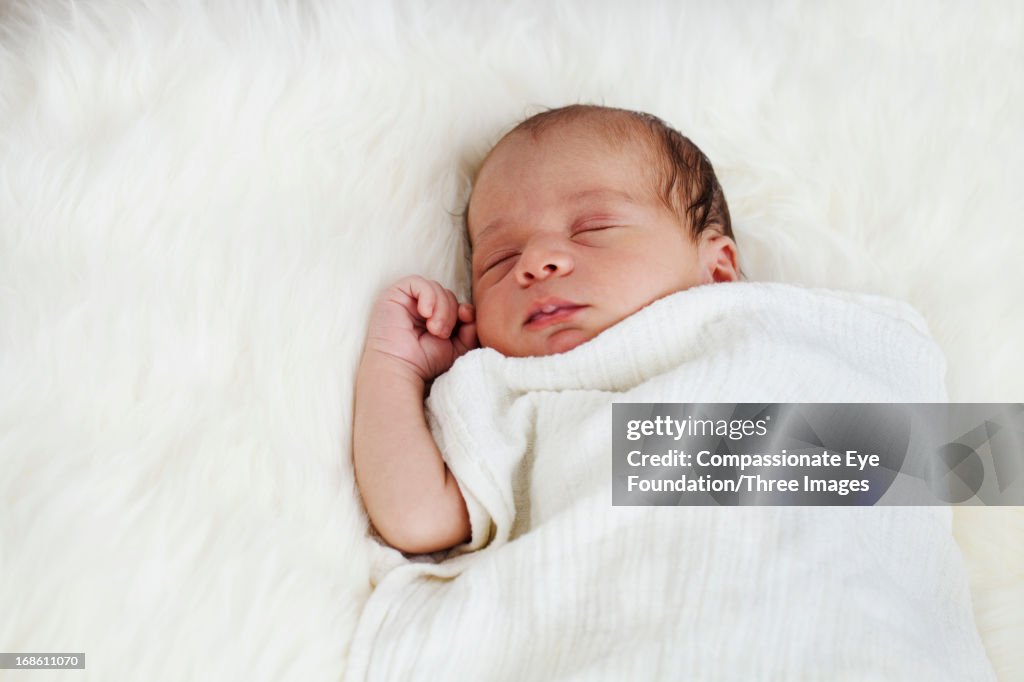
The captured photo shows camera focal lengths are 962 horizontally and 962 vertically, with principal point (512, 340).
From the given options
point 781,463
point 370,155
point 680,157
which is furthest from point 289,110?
point 781,463

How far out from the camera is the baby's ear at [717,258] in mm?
1246

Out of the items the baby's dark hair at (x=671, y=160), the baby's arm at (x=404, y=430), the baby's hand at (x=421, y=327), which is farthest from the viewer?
the baby's dark hair at (x=671, y=160)

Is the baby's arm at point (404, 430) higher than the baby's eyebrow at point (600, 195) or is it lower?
lower

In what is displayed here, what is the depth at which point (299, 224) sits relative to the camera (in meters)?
1.20

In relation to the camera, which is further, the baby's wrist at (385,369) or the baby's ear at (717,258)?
the baby's ear at (717,258)

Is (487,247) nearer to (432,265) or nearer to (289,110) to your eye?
(432,265)

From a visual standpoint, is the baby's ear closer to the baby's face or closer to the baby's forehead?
the baby's face

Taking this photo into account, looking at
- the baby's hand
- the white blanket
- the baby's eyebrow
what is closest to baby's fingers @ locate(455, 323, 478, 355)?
the baby's hand

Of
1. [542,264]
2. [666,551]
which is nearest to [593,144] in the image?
[542,264]

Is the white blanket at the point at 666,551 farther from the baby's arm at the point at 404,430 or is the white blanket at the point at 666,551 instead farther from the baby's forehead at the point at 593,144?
the baby's forehead at the point at 593,144

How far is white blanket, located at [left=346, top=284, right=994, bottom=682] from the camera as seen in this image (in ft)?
2.82

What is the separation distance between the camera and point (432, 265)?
4.23 ft

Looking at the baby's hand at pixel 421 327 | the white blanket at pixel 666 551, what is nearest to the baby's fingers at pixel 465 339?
the baby's hand at pixel 421 327

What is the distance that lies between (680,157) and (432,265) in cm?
36
